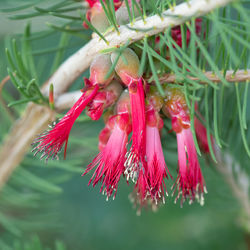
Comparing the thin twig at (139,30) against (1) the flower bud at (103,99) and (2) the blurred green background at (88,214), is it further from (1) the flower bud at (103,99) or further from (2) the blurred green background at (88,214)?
(2) the blurred green background at (88,214)

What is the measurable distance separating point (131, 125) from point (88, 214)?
3.11ft

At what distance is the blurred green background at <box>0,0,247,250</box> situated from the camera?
37.4 inches

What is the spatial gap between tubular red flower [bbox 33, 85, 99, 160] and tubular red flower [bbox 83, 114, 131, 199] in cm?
5

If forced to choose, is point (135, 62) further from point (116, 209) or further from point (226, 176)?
point (116, 209)

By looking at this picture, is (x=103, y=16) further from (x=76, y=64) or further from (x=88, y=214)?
(x=88, y=214)

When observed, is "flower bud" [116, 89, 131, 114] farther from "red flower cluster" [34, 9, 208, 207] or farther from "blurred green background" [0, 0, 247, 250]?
"blurred green background" [0, 0, 247, 250]

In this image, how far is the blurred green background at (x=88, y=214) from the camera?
95 centimetres

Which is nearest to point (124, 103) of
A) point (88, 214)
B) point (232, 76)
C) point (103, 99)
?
point (103, 99)

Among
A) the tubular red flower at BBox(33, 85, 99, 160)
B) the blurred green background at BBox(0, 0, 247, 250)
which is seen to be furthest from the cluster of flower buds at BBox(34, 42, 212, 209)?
the blurred green background at BBox(0, 0, 247, 250)

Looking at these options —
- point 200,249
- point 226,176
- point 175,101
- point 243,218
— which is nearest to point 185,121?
point 175,101

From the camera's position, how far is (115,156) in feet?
1.49

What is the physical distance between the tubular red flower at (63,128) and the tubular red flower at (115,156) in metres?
0.05

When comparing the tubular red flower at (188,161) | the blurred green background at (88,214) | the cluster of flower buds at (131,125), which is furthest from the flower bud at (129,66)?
the blurred green background at (88,214)

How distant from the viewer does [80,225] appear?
130 cm
